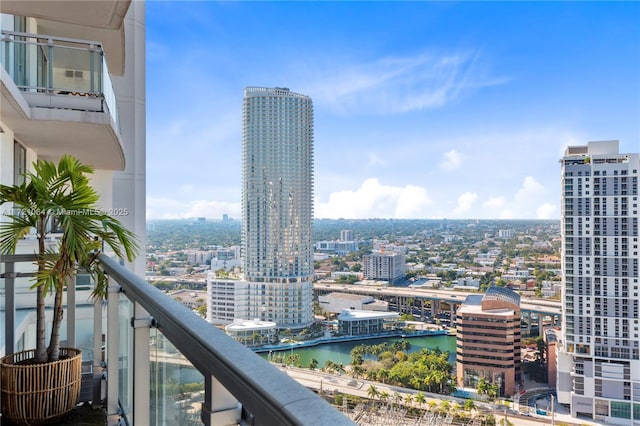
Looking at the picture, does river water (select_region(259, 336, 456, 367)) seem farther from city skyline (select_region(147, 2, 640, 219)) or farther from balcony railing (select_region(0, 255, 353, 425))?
city skyline (select_region(147, 2, 640, 219))

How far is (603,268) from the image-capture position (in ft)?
59.7

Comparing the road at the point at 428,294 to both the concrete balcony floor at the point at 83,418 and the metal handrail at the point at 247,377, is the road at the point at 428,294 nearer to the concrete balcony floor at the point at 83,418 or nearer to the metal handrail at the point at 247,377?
the concrete balcony floor at the point at 83,418

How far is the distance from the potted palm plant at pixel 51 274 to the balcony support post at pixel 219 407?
1.86 m

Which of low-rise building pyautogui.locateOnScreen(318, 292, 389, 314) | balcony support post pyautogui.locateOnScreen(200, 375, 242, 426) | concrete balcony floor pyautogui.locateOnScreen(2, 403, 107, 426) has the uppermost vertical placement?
balcony support post pyautogui.locateOnScreen(200, 375, 242, 426)

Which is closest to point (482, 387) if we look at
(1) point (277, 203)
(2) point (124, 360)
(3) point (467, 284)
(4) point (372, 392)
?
(4) point (372, 392)

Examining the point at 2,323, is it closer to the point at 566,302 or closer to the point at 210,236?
the point at 210,236

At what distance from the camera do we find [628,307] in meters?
18.0

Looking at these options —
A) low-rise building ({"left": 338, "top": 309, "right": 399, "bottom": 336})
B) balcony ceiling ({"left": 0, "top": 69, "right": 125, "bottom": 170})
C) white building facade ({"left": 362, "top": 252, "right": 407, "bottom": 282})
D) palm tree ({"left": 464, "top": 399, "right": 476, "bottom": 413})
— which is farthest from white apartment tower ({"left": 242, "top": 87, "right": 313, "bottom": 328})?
balcony ceiling ({"left": 0, "top": 69, "right": 125, "bottom": 170})

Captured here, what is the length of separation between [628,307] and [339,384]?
12.0 meters

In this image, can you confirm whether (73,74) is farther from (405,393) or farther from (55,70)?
(405,393)

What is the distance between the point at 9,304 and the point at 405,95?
45433mm

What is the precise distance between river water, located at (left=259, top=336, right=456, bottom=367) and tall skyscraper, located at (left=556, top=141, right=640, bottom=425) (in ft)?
13.2

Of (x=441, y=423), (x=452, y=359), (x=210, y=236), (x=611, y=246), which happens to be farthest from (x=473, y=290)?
(x=210, y=236)

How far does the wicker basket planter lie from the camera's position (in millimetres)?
2350
